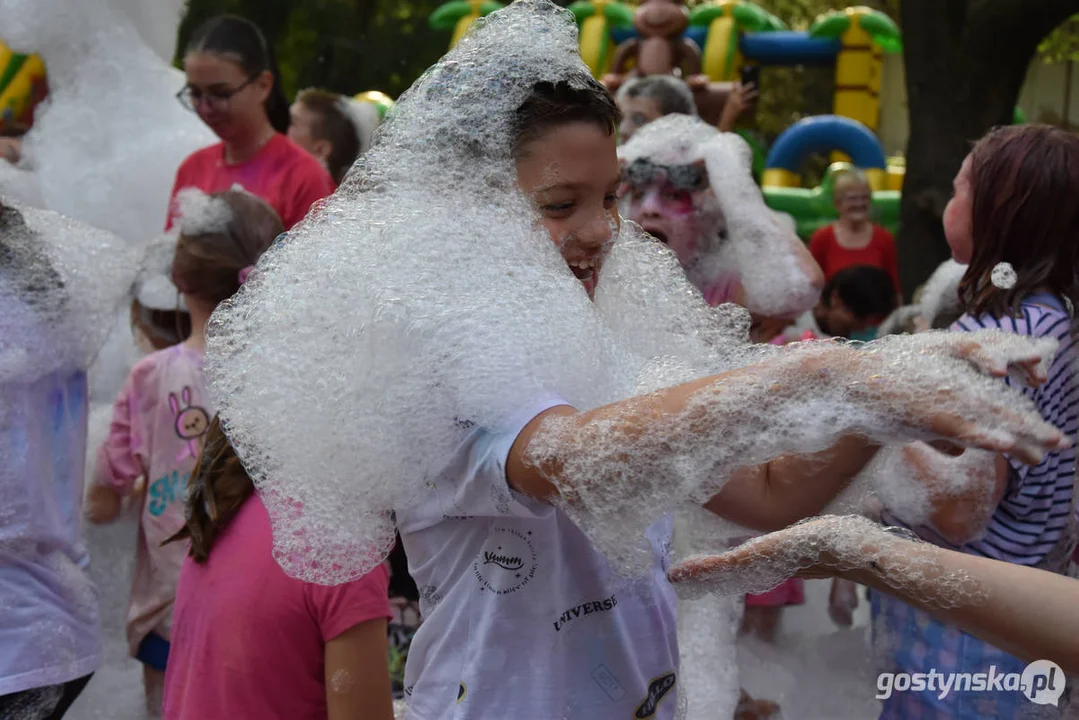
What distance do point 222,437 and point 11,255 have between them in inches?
31.8

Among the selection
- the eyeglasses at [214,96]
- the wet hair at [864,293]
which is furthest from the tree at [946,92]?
the eyeglasses at [214,96]

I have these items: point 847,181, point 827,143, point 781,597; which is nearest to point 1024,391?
point 781,597

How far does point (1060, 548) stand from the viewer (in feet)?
7.18

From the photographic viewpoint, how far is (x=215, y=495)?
1795mm

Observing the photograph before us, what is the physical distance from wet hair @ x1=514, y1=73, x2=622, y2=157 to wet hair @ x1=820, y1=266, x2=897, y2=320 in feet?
11.7

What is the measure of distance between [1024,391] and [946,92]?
488cm

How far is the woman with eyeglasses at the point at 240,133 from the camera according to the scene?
3.59 m

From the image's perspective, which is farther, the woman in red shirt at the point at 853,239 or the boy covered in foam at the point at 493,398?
the woman in red shirt at the point at 853,239

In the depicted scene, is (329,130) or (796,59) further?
(796,59)

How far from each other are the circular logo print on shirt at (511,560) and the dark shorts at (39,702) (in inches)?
48.3

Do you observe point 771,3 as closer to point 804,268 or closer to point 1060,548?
point 804,268

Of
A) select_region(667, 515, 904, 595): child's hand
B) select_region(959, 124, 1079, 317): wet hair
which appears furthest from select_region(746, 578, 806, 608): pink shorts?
select_region(667, 515, 904, 595): child's hand

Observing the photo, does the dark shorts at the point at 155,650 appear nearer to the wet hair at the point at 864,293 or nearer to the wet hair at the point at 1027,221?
the wet hair at the point at 1027,221

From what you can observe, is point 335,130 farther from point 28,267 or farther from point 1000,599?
point 1000,599
